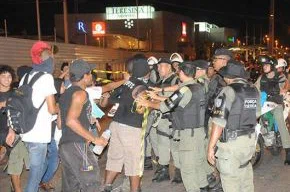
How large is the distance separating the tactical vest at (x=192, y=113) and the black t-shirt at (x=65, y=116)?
155 centimetres

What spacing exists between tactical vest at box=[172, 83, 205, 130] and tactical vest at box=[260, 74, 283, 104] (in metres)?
2.47

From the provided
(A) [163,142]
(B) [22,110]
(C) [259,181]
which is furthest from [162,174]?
(B) [22,110]

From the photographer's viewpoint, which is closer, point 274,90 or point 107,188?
point 107,188

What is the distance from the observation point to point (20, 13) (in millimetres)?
63062

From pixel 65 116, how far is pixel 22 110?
2.09ft

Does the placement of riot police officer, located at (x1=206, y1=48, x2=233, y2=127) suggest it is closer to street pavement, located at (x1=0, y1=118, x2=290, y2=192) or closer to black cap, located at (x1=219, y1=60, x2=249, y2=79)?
street pavement, located at (x1=0, y1=118, x2=290, y2=192)

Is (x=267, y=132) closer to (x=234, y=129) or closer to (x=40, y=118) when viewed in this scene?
(x=234, y=129)

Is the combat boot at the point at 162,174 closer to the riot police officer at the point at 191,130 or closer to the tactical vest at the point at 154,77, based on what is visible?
the riot police officer at the point at 191,130

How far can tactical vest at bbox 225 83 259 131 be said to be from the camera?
4715mm

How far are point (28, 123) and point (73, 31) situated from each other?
44815 mm

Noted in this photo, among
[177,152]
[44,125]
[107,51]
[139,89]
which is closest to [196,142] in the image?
[177,152]

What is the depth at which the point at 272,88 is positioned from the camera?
26.5 feet

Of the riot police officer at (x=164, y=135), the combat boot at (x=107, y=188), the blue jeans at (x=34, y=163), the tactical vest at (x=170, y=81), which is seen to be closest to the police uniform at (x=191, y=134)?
the riot police officer at (x=164, y=135)

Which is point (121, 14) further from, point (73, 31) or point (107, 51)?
point (107, 51)
